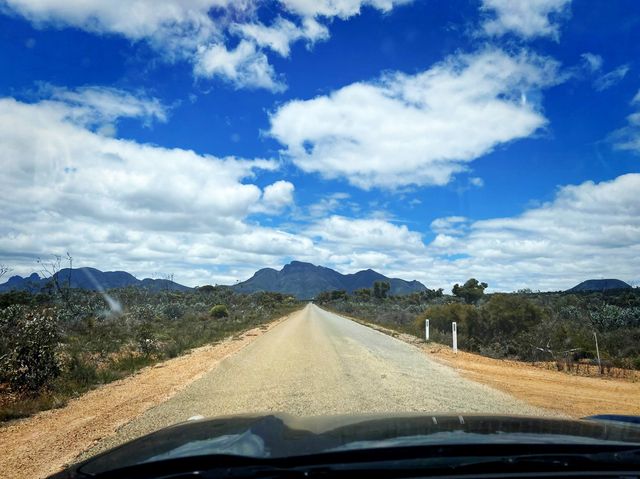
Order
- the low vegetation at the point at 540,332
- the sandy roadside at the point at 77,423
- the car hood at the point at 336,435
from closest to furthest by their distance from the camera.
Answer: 1. the car hood at the point at 336,435
2. the sandy roadside at the point at 77,423
3. the low vegetation at the point at 540,332

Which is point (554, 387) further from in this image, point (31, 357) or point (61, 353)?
point (61, 353)

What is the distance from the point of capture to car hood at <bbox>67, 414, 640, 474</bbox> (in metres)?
2.92

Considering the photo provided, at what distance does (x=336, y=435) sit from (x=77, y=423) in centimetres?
641

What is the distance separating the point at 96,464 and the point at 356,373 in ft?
35.2

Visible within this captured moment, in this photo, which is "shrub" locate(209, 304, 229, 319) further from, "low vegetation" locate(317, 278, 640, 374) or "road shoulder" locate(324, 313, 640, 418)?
"road shoulder" locate(324, 313, 640, 418)

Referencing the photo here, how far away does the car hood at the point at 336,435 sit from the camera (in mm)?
2924

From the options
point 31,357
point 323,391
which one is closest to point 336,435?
point 323,391

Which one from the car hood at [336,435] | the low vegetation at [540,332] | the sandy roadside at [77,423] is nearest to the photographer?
the car hood at [336,435]

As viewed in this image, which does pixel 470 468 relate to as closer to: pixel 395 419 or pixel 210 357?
pixel 395 419

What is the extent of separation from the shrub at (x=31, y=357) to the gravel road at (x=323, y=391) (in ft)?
10.6

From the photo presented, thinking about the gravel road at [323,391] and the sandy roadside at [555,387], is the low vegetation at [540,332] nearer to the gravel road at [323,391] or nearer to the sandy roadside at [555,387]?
the sandy roadside at [555,387]

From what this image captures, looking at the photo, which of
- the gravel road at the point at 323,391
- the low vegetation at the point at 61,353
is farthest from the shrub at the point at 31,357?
the gravel road at the point at 323,391

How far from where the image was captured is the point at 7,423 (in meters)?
8.69

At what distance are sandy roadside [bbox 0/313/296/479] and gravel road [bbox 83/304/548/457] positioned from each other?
35 centimetres
